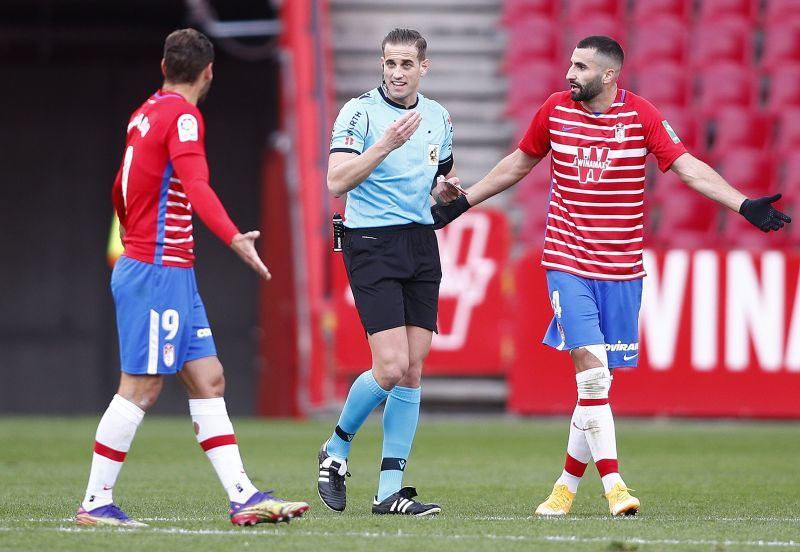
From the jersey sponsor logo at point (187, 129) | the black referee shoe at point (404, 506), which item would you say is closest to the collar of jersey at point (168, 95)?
the jersey sponsor logo at point (187, 129)

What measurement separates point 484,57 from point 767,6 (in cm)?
309

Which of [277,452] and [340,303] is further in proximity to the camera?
[340,303]

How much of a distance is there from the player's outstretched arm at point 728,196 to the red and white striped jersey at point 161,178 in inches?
84.5

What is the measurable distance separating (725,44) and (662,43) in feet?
2.15

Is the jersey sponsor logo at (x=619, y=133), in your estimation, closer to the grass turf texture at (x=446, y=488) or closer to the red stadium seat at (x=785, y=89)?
the grass turf texture at (x=446, y=488)

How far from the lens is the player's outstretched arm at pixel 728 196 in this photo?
590 cm

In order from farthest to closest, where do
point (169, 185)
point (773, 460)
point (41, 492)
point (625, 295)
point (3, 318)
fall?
point (3, 318), point (773, 460), point (41, 492), point (625, 295), point (169, 185)

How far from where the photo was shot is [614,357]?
20.6 feet

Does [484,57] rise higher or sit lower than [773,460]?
higher

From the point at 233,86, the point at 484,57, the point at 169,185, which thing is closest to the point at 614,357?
the point at 169,185

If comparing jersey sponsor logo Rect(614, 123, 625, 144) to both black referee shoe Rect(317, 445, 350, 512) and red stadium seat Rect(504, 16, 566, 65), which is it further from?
red stadium seat Rect(504, 16, 566, 65)

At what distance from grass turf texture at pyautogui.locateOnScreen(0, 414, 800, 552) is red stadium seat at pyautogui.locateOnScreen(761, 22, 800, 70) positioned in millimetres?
4618

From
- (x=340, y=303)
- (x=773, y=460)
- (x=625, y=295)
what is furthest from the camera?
(x=340, y=303)

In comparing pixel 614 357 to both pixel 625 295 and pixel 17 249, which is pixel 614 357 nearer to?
pixel 625 295
